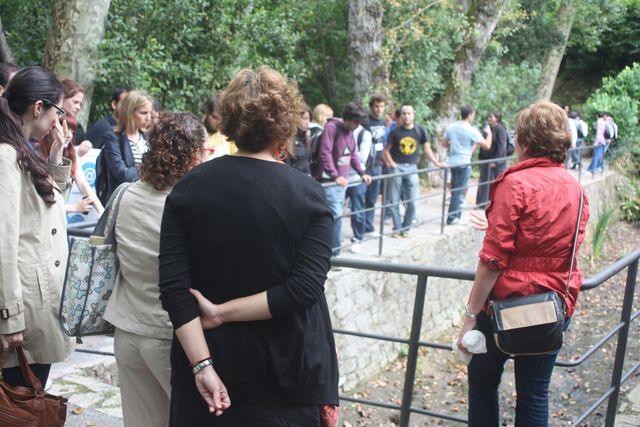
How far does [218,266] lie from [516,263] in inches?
52.9

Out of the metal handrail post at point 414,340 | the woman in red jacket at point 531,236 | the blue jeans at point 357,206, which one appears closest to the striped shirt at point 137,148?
the metal handrail post at point 414,340

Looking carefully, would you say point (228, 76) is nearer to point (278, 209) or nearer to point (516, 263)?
point (516, 263)

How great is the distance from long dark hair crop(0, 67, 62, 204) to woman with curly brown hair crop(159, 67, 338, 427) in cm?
83

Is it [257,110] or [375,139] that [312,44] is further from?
[257,110]

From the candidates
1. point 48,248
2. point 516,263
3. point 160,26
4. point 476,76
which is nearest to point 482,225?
point 516,263

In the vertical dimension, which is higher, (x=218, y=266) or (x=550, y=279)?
(x=218, y=266)

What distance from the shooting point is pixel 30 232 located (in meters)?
2.84

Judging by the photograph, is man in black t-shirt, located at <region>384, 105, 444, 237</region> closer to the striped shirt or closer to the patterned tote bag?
the striped shirt

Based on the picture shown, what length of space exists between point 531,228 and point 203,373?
1435 mm

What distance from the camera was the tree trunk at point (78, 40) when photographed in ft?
26.5

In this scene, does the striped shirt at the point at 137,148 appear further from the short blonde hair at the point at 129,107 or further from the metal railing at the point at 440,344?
the metal railing at the point at 440,344

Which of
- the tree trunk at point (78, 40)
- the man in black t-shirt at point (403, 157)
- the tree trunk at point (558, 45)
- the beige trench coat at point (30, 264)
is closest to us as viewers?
the beige trench coat at point (30, 264)

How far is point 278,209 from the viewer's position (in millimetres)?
2135

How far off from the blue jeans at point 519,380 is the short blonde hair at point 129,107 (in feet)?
10.1
